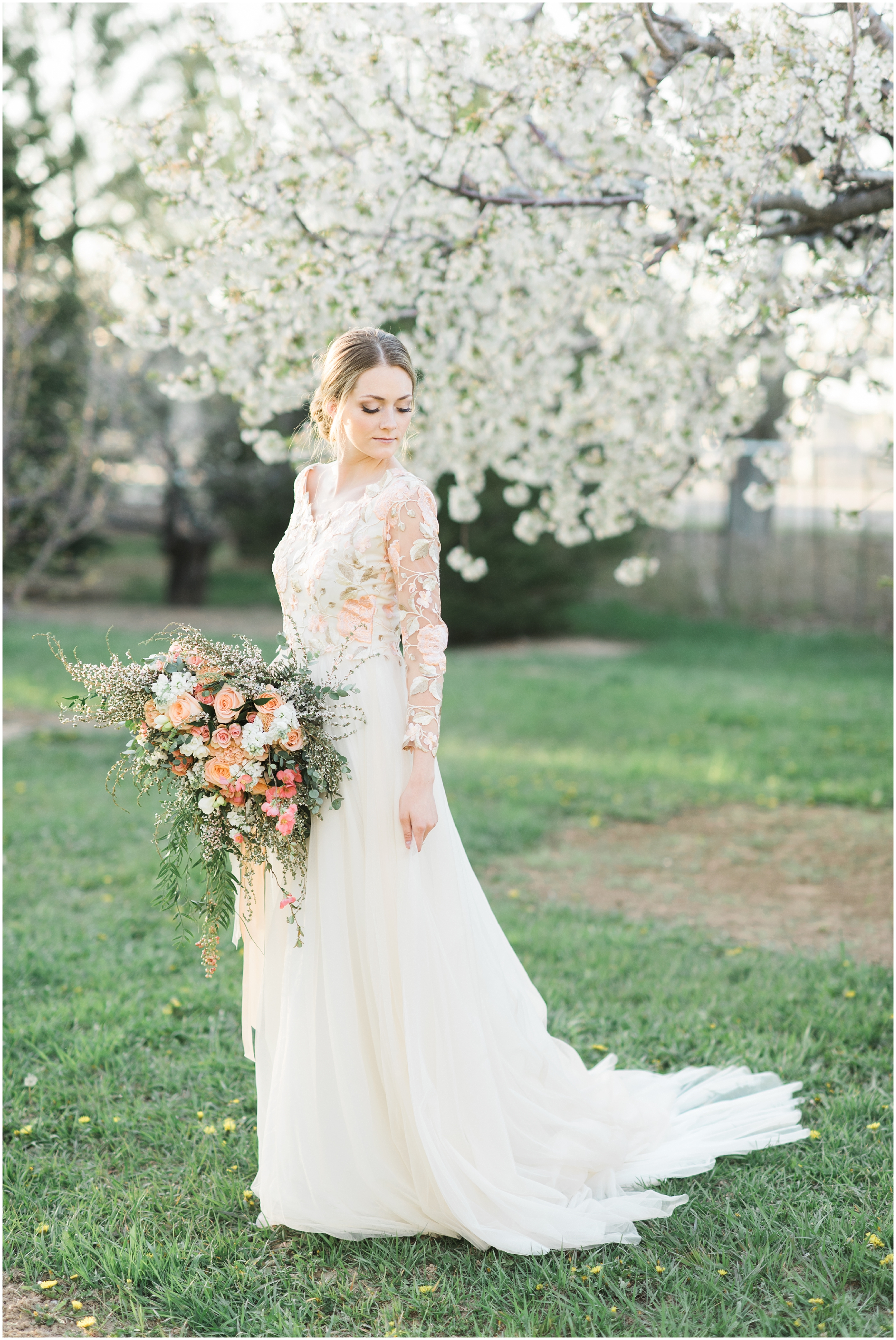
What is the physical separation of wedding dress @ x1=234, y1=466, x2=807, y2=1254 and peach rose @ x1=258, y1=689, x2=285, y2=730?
0.28 meters

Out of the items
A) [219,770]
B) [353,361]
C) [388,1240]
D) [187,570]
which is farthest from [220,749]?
[187,570]

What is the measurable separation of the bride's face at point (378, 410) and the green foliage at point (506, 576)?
924 cm

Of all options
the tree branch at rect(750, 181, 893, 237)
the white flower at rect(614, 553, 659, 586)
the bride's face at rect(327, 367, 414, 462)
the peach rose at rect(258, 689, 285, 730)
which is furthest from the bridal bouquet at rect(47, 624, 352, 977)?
the white flower at rect(614, 553, 659, 586)

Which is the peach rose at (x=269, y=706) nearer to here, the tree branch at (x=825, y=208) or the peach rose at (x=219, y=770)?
the peach rose at (x=219, y=770)

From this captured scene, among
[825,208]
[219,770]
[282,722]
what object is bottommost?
[219,770]

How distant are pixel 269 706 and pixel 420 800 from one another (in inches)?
16.3

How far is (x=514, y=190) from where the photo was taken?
4.29 metres

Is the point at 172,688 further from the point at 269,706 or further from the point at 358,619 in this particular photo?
the point at 358,619

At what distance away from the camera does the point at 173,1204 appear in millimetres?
2781

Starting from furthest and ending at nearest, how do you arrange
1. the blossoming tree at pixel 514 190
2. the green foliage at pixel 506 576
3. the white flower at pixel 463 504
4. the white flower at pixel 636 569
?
the green foliage at pixel 506 576, the white flower at pixel 636 569, the white flower at pixel 463 504, the blossoming tree at pixel 514 190

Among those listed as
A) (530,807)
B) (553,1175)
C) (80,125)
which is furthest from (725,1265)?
(80,125)

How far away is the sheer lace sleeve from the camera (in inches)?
97.7

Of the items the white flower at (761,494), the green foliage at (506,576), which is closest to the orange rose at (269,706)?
the white flower at (761,494)

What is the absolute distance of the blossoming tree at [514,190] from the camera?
3645 mm
